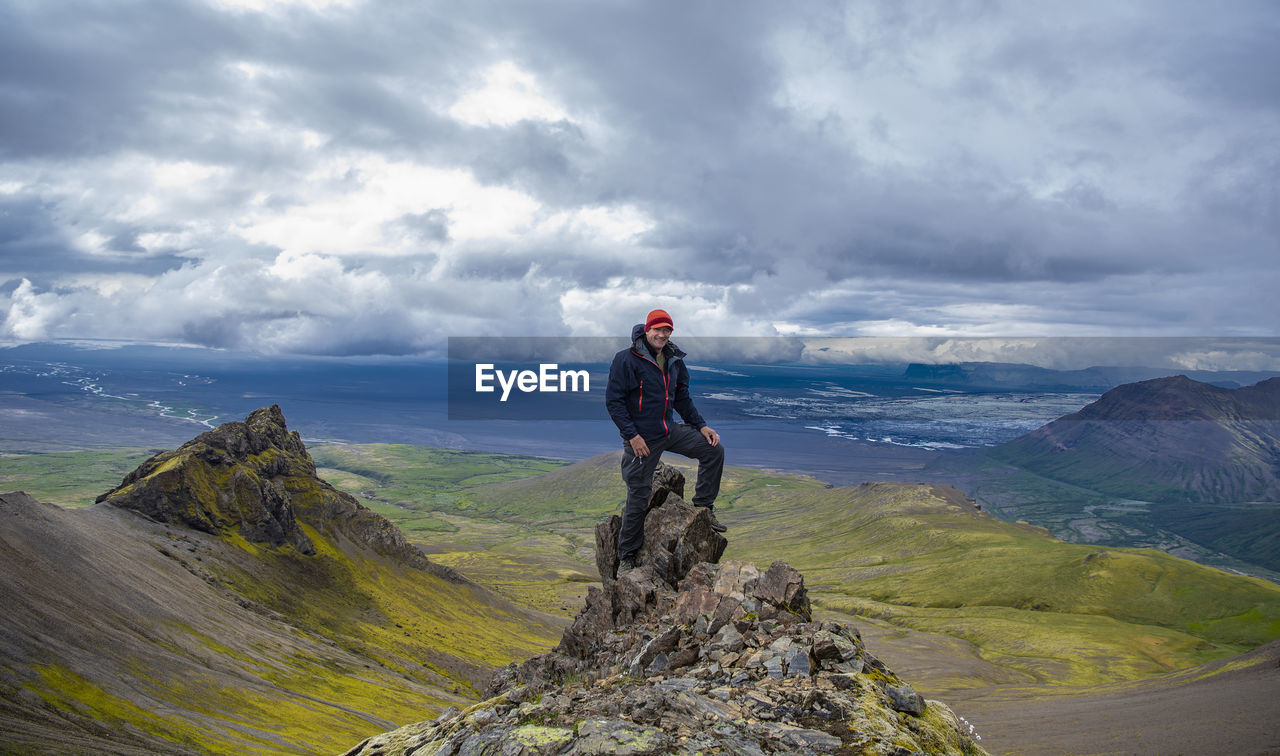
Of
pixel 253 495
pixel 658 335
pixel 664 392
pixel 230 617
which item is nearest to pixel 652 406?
pixel 664 392

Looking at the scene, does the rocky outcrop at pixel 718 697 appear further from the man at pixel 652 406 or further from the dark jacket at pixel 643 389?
the dark jacket at pixel 643 389

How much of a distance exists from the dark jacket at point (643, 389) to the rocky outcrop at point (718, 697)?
5153 millimetres

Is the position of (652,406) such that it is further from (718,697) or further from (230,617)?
(230,617)

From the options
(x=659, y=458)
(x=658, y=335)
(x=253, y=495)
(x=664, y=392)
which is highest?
(x=658, y=335)

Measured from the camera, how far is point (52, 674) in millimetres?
50375

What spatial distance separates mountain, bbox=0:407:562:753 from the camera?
166 ft

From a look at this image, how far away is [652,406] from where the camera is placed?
20.4 m

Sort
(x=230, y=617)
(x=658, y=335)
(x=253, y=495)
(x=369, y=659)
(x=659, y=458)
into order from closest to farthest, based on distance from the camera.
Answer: (x=658, y=335)
(x=659, y=458)
(x=230, y=617)
(x=369, y=659)
(x=253, y=495)

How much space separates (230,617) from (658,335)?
92099 millimetres

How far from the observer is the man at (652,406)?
19766mm

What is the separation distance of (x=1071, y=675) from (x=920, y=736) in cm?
16058

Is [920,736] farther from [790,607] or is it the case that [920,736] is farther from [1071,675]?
[1071,675]

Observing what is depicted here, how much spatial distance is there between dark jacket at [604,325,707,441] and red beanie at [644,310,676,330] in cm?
31

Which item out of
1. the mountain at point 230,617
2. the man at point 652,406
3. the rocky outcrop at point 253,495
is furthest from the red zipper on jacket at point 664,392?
the rocky outcrop at point 253,495
